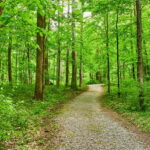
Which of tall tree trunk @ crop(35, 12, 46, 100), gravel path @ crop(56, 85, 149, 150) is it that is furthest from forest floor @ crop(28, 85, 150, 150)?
tall tree trunk @ crop(35, 12, 46, 100)

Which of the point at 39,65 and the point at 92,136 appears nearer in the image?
the point at 92,136

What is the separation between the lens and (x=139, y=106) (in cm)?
984

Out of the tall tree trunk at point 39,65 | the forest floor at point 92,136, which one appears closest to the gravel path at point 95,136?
the forest floor at point 92,136

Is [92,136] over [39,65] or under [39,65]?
under

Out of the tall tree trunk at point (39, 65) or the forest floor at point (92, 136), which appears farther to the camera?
the tall tree trunk at point (39, 65)

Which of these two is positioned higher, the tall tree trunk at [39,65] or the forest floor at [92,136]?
the tall tree trunk at [39,65]

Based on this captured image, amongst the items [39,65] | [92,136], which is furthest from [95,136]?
[39,65]

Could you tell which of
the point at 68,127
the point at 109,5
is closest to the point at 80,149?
the point at 68,127

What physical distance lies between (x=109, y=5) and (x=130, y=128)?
7.22 m

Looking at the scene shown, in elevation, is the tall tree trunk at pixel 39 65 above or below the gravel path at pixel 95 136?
above

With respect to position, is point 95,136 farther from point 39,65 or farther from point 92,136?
point 39,65

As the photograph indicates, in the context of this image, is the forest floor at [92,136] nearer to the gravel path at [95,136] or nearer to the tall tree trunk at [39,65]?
the gravel path at [95,136]

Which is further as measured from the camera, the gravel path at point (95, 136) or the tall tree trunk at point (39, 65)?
the tall tree trunk at point (39, 65)

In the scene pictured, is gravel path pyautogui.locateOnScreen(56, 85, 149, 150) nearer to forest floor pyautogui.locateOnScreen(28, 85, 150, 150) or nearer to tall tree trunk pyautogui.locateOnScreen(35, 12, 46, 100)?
forest floor pyautogui.locateOnScreen(28, 85, 150, 150)
